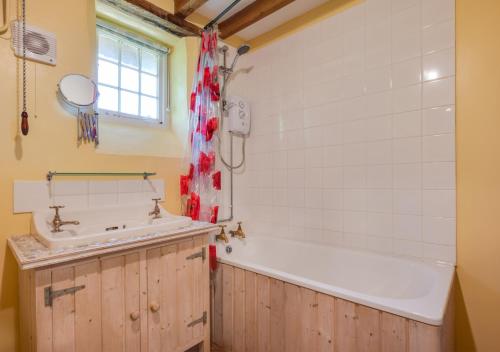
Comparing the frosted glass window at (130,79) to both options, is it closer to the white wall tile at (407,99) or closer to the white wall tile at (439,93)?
the white wall tile at (407,99)

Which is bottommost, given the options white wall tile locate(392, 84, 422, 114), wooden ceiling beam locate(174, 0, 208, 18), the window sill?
→ the window sill

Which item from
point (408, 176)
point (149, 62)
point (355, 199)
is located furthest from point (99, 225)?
point (408, 176)

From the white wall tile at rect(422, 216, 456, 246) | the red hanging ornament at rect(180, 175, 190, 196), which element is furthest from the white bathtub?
the red hanging ornament at rect(180, 175, 190, 196)

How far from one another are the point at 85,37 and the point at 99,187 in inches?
36.7

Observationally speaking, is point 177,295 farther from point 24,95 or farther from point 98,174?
point 24,95

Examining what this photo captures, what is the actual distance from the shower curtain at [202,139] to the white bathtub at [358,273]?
420mm

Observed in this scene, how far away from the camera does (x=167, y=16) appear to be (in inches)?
77.5

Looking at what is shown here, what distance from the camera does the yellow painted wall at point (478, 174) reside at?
1396mm

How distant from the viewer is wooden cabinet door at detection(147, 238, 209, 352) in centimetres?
130

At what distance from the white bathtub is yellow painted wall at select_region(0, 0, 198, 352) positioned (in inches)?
41.1

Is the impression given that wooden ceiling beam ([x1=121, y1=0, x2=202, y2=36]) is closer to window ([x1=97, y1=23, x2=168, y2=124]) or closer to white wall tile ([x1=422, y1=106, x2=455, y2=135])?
window ([x1=97, y1=23, x2=168, y2=124])

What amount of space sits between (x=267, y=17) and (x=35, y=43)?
1.74m

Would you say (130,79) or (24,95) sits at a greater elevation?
(130,79)

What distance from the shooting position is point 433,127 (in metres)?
1.56
